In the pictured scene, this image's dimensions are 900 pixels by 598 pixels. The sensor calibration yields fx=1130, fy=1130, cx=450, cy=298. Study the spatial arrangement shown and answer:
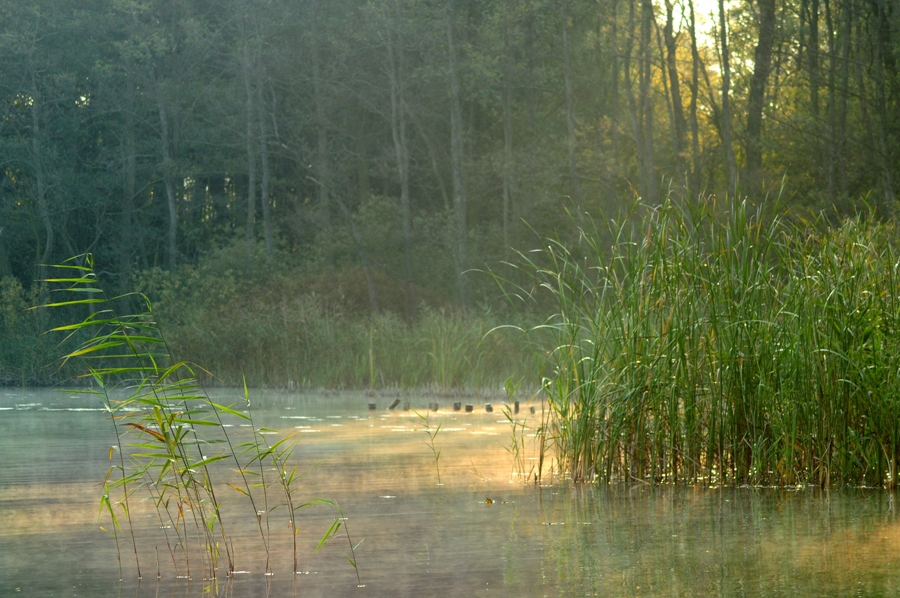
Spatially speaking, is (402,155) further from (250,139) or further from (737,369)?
(737,369)

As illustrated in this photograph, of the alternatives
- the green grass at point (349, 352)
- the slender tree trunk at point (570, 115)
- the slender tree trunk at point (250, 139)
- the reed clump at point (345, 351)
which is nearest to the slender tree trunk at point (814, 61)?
the slender tree trunk at point (570, 115)

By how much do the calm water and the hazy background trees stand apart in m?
16.5

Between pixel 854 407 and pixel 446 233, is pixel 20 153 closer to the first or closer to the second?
pixel 446 233

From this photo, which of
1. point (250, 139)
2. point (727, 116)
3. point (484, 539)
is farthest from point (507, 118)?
point (484, 539)

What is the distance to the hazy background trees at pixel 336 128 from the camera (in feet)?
79.0

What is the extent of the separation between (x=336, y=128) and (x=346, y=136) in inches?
21.5

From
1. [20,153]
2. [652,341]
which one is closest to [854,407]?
[652,341]

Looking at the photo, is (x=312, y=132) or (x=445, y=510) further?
(x=312, y=132)

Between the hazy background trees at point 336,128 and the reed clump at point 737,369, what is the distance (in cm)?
1629

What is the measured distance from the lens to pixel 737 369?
Result: 5.39 m

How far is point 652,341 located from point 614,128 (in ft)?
65.2

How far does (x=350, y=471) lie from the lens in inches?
240

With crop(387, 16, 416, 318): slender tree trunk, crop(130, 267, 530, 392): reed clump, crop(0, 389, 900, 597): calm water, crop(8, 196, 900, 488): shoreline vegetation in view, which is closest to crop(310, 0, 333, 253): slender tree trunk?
crop(387, 16, 416, 318): slender tree trunk

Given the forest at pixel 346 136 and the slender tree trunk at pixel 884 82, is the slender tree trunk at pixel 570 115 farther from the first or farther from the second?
the slender tree trunk at pixel 884 82
